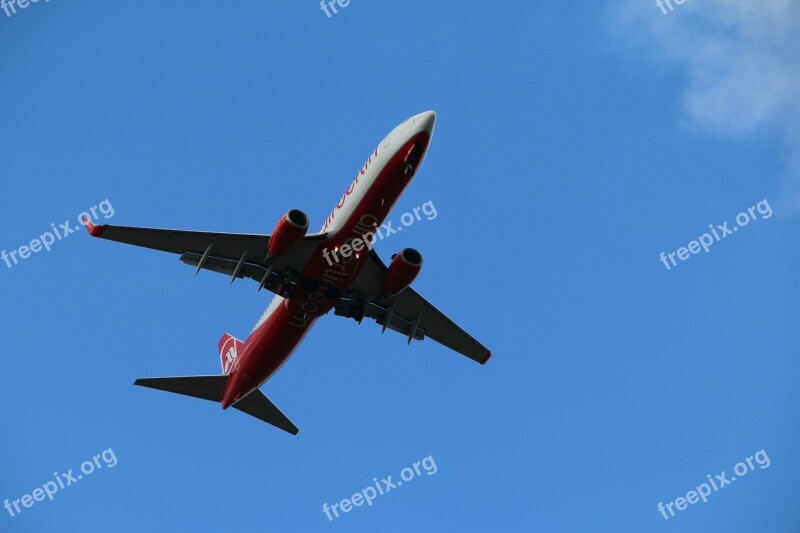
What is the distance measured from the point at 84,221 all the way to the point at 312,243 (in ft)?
31.6

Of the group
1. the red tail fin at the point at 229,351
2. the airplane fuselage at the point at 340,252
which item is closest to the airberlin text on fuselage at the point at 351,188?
the airplane fuselage at the point at 340,252

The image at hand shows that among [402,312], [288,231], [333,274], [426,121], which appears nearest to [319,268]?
[333,274]

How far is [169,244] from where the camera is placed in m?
40.3

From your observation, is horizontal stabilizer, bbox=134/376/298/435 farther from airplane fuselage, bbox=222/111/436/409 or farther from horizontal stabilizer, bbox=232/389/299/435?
airplane fuselage, bbox=222/111/436/409

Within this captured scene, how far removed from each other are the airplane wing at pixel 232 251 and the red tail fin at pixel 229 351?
17.0 ft

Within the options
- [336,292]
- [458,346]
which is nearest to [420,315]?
[458,346]

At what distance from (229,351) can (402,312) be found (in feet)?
30.9

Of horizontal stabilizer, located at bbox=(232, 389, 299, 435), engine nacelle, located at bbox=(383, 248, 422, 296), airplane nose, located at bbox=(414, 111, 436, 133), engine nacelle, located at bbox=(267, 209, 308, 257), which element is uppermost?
airplane nose, located at bbox=(414, 111, 436, 133)

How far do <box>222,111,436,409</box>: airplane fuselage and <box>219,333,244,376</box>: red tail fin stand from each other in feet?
6.26

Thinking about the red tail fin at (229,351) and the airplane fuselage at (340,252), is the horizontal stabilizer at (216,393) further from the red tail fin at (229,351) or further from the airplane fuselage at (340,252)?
the airplane fuselage at (340,252)

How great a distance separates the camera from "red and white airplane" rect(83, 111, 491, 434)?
37.8 m

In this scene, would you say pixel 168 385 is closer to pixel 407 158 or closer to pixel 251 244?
pixel 251 244

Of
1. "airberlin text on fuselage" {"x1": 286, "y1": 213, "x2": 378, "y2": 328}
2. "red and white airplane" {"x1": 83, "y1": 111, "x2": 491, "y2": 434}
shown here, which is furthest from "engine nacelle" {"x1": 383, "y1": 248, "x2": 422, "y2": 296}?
"airberlin text on fuselage" {"x1": 286, "y1": 213, "x2": 378, "y2": 328}

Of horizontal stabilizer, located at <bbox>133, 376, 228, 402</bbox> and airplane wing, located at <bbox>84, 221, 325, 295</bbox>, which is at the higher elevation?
airplane wing, located at <bbox>84, 221, 325, 295</bbox>
